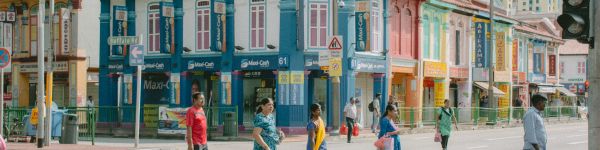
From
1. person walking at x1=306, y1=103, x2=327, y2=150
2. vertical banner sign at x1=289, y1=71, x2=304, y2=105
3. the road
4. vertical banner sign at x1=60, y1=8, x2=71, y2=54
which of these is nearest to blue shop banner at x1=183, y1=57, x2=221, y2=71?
vertical banner sign at x1=289, y1=71, x2=304, y2=105

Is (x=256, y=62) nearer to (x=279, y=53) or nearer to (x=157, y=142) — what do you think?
(x=279, y=53)

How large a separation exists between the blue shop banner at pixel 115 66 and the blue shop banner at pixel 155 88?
3.38 ft

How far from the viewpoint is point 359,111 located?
118ft

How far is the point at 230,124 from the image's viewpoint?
3025 cm

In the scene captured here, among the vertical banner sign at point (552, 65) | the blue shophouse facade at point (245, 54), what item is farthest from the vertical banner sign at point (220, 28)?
the vertical banner sign at point (552, 65)

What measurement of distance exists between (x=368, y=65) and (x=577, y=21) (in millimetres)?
25364

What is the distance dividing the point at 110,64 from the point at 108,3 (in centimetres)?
248

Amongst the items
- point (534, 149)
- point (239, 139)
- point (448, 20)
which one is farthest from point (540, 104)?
point (448, 20)

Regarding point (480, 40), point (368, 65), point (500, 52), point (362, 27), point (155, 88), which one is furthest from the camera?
point (500, 52)

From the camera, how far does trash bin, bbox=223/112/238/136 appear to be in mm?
30219

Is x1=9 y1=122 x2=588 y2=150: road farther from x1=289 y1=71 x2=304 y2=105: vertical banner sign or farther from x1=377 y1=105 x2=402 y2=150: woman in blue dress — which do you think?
x1=377 y1=105 x2=402 y2=150: woman in blue dress

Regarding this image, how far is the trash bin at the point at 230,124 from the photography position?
3022 cm

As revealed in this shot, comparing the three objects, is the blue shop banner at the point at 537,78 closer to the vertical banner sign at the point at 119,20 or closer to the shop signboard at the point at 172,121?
the vertical banner sign at the point at 119,20

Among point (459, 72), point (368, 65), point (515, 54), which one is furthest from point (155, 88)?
point (515, 54)
